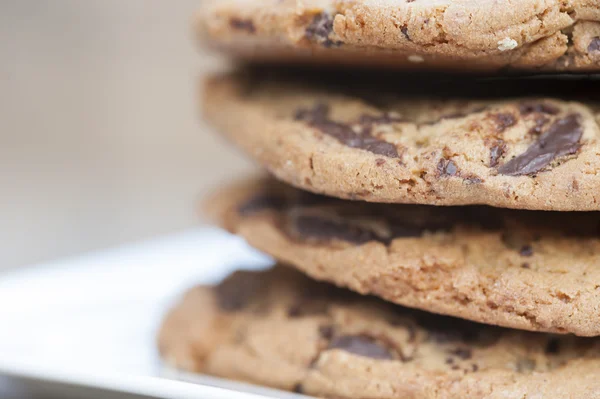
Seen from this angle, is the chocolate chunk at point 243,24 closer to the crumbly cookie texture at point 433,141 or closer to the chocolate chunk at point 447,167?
the crumbly cookie texture at point 433,141

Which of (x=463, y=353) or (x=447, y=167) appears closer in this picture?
(x=447, y=167)

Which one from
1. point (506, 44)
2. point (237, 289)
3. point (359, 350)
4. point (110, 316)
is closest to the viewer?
point (506, 44)

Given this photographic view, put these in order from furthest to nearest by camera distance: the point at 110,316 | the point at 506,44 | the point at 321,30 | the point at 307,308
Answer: the point at 110,316, the point at 307,308, the point at 321,30, the point at 506,44

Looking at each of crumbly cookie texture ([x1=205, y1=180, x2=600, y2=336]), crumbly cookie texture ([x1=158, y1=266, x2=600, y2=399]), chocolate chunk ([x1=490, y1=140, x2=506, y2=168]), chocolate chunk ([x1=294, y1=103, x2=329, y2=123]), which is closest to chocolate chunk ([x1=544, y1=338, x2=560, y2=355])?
crumbly cookie texture ([x1=158, y1=266, x2=600, y2=399])

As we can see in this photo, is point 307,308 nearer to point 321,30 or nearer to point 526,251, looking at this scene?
point 526,251

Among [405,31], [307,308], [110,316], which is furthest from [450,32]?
[110,316]

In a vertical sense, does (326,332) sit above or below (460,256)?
below
